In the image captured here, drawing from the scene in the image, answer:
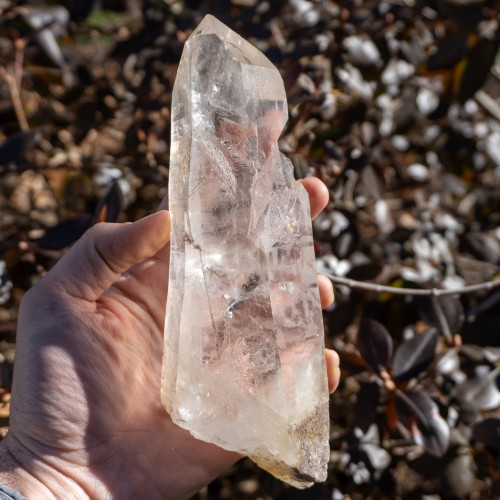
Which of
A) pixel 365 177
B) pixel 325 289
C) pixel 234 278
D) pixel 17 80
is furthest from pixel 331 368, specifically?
pixel 17 80

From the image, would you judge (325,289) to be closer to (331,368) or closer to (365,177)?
(331,368)

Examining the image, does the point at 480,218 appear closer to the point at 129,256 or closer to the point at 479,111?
the point at 479,111

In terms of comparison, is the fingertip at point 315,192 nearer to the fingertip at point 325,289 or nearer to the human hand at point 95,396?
the human hand at point 95,396

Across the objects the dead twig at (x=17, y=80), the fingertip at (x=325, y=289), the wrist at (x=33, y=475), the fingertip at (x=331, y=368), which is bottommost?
the wrist at (x=33, y=475)

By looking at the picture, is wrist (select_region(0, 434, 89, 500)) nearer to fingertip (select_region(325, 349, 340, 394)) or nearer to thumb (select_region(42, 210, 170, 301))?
thumb (select_region(42, 210, 170, 301))

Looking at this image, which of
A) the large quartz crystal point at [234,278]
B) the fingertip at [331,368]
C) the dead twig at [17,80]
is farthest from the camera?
the dead twig at [17,80]

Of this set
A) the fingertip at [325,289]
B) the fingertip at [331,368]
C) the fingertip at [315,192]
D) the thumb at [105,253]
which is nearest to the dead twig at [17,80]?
the thumb at [105,253]
